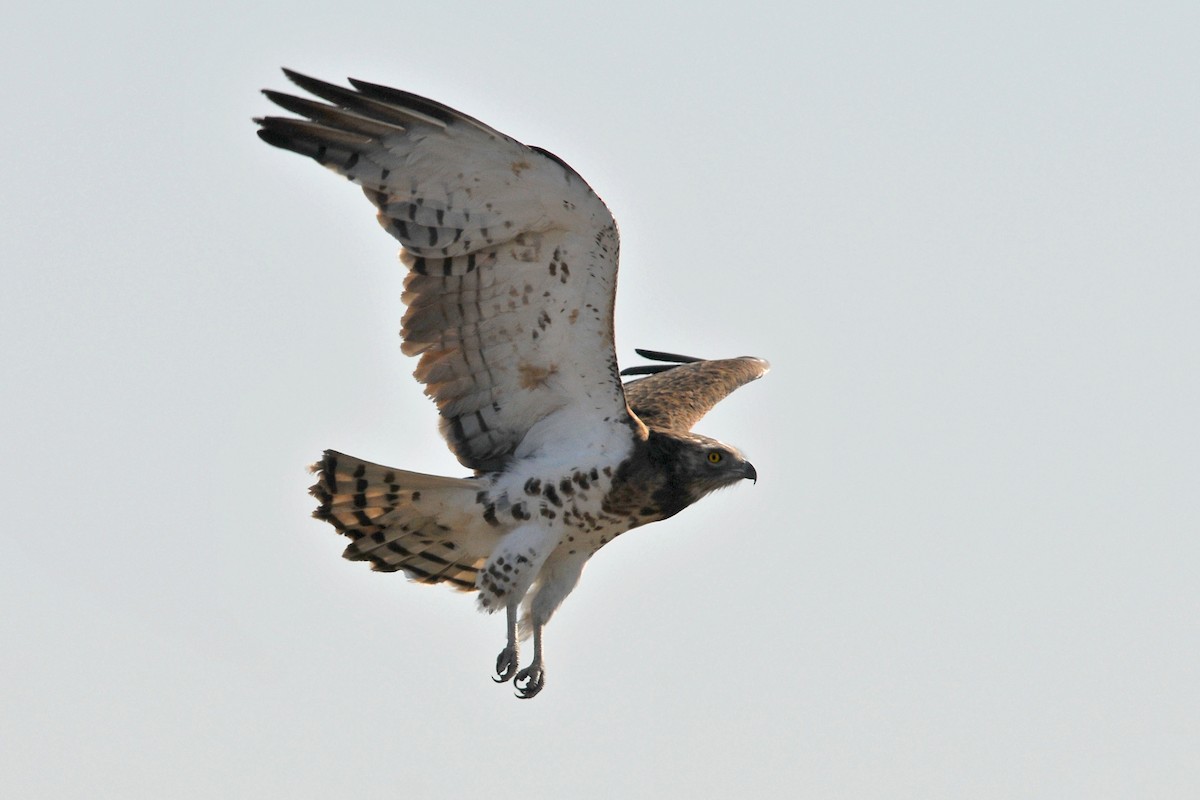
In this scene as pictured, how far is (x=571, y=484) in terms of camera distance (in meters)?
12.5

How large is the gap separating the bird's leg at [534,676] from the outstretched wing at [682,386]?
1559 millimetres

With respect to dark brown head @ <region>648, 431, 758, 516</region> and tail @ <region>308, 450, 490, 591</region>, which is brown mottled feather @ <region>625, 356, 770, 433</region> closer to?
dark brown head @ <region>648, 431, 758, 516</region>

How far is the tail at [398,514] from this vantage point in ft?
41.6

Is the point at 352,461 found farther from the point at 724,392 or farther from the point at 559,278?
the point at 724,392

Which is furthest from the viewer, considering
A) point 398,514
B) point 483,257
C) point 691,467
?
point 398,514

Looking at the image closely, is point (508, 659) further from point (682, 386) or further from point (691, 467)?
point (682, 386)

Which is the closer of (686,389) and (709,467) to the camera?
(709,467)

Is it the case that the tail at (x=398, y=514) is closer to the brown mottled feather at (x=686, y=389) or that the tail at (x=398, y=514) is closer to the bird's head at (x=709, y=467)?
the bird's head at (x=709, y=467)

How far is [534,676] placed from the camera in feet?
42.2

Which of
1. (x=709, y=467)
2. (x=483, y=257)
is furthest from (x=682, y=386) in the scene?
(x=483, y=257)

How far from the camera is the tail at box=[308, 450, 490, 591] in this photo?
41.6 ft

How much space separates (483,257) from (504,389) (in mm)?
1037


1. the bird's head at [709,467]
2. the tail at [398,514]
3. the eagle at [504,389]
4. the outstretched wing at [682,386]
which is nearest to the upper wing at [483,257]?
Result: the eagle at [504,389]

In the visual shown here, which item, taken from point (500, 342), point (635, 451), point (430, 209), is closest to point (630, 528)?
point (635, 451)
